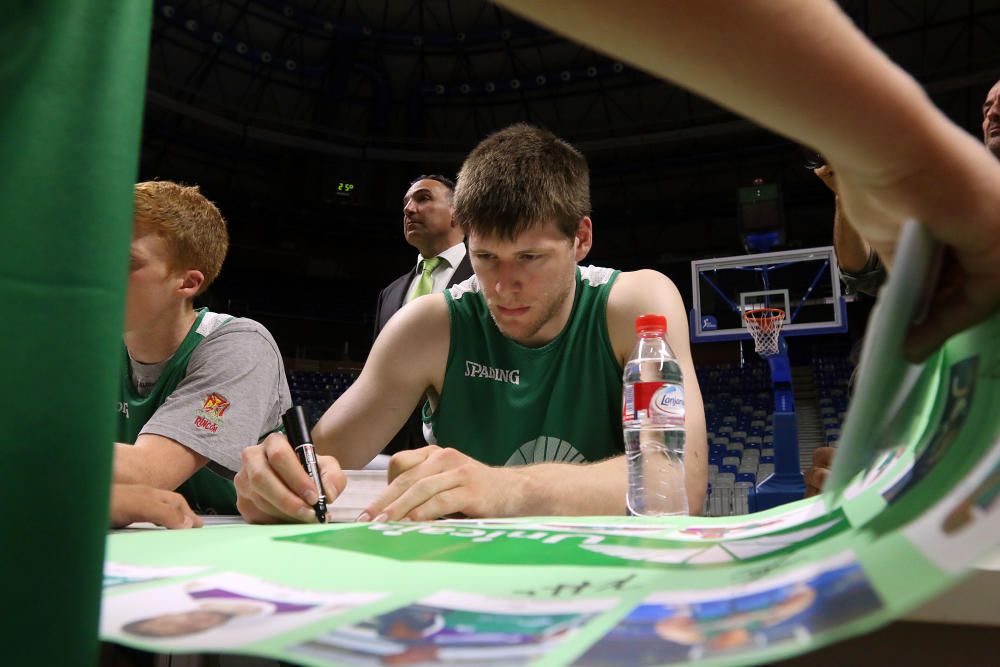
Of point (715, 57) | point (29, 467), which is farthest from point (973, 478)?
point (29, 467)

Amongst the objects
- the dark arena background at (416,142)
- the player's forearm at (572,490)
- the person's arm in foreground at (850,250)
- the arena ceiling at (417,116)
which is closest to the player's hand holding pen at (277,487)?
the player's forearm at (572,490)

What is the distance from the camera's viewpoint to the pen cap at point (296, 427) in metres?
0.89

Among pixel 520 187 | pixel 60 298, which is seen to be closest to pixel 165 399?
pixel 520 187

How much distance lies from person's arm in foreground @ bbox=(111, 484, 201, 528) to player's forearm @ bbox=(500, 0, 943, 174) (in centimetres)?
73

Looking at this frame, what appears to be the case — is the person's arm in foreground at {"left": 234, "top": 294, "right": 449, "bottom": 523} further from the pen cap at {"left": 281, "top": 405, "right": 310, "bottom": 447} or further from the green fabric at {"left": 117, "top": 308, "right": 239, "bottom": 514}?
the pen cap at {"left": 281, "top": 405, "right": 310, "bottom": 447}

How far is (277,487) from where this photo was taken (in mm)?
811

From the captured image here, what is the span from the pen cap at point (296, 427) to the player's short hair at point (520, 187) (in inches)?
19.9

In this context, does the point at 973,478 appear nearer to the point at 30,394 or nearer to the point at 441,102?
the point at 30,394

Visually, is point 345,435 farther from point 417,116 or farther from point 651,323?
point 417,116

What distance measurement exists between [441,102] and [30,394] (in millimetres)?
11566

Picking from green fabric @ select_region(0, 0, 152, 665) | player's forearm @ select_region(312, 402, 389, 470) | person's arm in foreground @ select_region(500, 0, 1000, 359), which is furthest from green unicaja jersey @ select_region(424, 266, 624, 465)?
green fabric @ select_region(0, 0, 152, 665)

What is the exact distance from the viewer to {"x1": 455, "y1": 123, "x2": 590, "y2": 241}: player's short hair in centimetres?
126

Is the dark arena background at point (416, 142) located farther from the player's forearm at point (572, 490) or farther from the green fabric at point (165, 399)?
the player's forearm at point (572, 490)

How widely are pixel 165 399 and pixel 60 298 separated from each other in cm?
126
